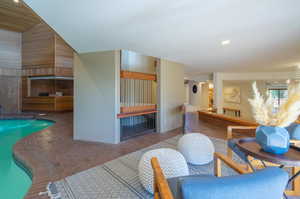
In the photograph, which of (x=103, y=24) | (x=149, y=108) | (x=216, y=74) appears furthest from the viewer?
(x=216, y=74)

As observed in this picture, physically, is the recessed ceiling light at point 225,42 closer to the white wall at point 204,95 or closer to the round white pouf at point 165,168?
the round white pouf at point 165,168

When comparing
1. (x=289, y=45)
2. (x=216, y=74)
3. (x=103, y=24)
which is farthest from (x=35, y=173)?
(x=216, y=74)

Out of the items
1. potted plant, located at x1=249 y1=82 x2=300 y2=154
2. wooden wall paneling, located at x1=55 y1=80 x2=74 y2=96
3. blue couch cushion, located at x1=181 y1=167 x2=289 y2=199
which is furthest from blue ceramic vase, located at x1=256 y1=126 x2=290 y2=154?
wooden wall paneling, located at x1=55 y1=80 x2=74 y2=96

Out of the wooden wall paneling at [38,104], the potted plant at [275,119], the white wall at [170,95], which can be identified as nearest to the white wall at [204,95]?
the white wall at [170,95]

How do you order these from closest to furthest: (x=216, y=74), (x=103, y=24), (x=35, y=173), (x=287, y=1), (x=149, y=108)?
(x=35, y=173) < (x=287, y=1) < (x=103, y=24) < (x=149, y=108) < (x=216, y=74)

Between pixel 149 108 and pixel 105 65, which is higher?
pixel 105 65

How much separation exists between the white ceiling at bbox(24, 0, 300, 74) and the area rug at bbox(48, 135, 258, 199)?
253cm

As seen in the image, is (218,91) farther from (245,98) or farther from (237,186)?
(237,186)

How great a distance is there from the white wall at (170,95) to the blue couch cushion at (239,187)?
4.05 m

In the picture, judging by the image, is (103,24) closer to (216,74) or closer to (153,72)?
(153,72)

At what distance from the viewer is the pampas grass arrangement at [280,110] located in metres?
1.59

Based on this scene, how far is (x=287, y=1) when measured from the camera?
2.68 metres

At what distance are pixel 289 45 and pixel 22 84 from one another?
12.2m

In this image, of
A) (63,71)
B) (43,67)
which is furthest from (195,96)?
(43,67)
